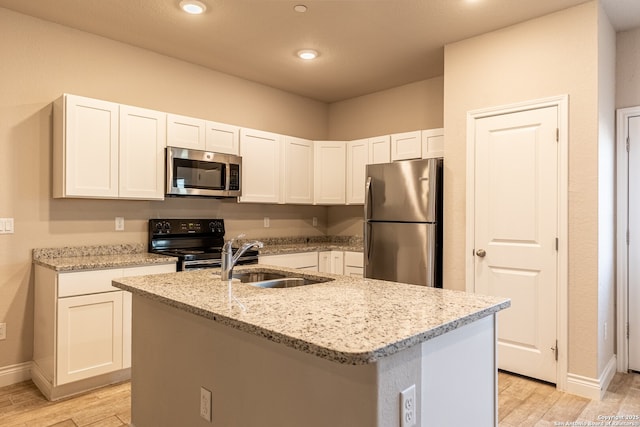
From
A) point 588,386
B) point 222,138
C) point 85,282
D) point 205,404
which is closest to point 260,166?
point 222,138

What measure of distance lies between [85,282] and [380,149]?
2970 millimetres

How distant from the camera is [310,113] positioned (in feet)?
17.2

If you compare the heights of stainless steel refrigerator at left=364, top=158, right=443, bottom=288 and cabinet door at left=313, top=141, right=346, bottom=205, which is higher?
cabinet door at left=313, top=141, right=346, bottom=205

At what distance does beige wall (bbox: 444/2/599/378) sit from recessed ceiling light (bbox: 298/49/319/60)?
132 centimetres

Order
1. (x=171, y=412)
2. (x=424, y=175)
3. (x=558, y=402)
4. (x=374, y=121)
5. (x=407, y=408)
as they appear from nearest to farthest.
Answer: (x=407, y=408), (x=171, y=412), (x=558, y=402), (x=424, y=175), (x=374, y=121)

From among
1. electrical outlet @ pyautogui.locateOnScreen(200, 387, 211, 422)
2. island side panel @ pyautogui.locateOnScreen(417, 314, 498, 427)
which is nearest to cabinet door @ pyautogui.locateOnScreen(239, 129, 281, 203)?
electrical outlet @ pyautogui.locateOnScreen(200, 387, 211, 422)

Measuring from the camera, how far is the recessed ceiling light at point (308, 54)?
374 cm

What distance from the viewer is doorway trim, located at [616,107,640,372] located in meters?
3.20

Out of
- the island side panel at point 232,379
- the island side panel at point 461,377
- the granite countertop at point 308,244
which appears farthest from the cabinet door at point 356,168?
the island side panel at point 461,377

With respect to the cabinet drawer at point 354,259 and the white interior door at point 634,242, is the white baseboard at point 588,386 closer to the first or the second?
the white interior door at point 634,242

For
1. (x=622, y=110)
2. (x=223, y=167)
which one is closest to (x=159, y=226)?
(x=223, y=167)

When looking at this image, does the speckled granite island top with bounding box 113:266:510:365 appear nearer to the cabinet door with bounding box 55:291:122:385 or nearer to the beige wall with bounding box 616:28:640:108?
the cabinet door with bounding box 55:291:122:385

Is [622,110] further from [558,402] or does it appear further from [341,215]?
[341,215]

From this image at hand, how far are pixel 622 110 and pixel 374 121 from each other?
2.45 m
